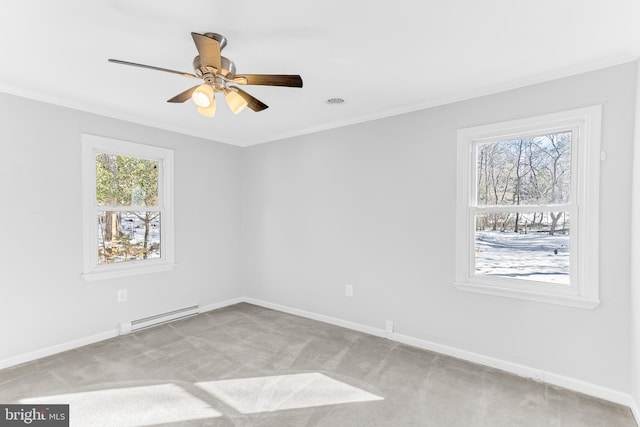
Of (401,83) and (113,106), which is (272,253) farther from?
(401,83)

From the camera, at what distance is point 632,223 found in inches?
86.3

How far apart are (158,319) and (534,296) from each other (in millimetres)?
3840

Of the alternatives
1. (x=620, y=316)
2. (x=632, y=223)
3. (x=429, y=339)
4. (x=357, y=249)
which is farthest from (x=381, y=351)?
(x=632, y=223)

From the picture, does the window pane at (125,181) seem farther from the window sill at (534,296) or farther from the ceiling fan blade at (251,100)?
the window sill at (534,296)

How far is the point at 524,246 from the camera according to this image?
275 cm

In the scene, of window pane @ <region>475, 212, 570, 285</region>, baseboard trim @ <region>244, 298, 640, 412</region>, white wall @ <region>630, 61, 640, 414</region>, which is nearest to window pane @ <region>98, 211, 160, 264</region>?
baseboard trim @ <region>244, 298, 640, 412</region>

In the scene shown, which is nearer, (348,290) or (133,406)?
A: (133,406)

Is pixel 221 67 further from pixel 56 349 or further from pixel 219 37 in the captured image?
pixel 56 349

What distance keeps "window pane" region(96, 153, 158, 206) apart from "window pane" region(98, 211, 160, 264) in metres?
0.15

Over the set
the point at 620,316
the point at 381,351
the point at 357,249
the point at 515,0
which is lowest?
the point at 381,351

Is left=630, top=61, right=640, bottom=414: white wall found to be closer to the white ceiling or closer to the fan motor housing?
the white ceiling

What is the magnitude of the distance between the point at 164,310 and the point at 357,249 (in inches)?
96.1

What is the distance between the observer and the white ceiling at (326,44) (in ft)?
5.70

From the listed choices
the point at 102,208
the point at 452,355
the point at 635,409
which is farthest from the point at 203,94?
the point at 635,409
